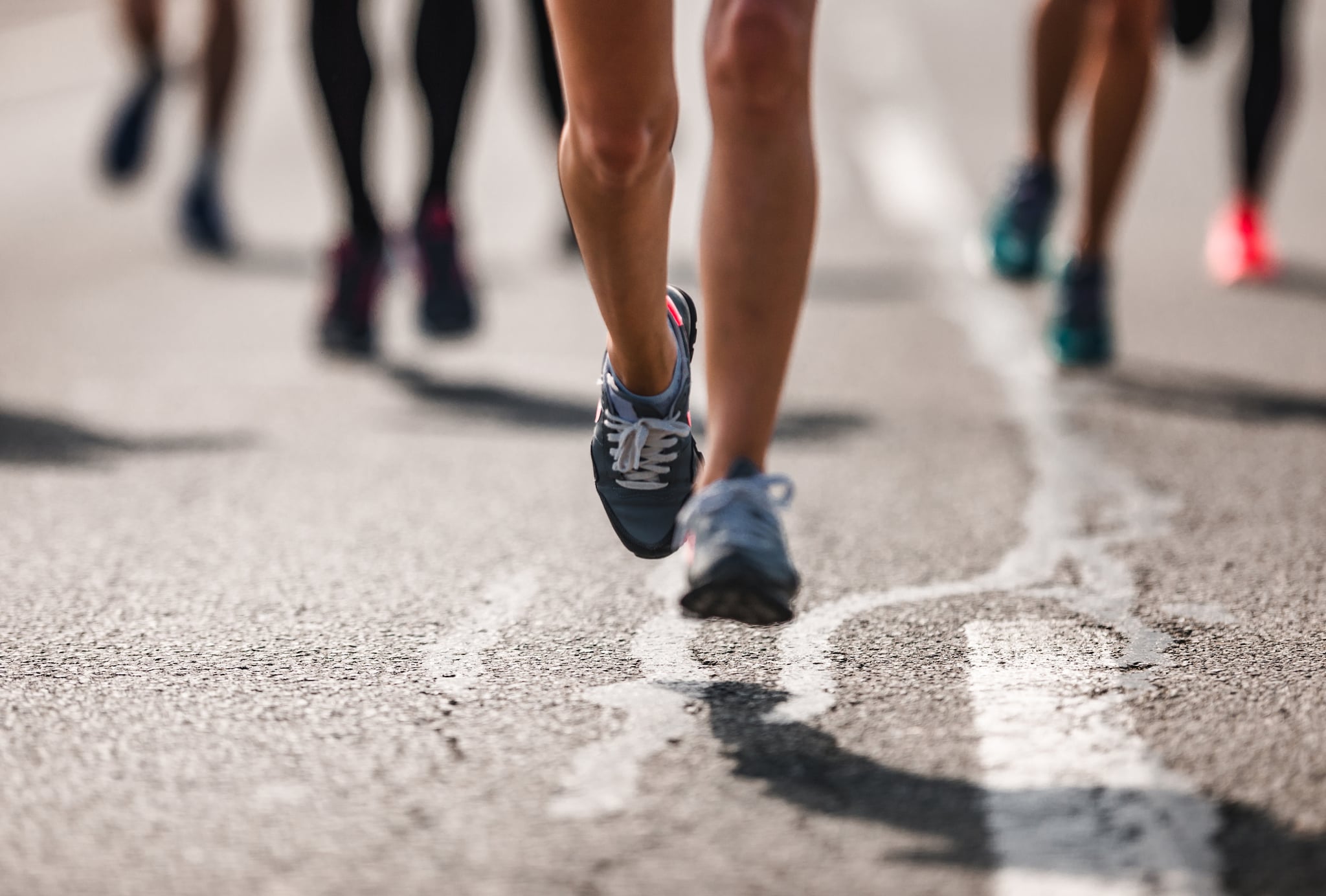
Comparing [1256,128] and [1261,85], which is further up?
[1261,85]

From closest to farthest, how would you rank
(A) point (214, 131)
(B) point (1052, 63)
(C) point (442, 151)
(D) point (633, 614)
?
1. (D) point (633, 614)
2. (C) point (442, 151)
3. (B) point (1052, 63)
4. (A) point (214, 131)

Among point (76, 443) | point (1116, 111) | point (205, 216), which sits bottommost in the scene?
point (76, 443)

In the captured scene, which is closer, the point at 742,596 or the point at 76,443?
the point at 742,596

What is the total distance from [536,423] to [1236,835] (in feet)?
8.01

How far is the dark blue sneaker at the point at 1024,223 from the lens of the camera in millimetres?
5148

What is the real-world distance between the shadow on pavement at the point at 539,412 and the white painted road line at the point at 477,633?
3.91 ft

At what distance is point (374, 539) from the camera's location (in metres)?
3.06

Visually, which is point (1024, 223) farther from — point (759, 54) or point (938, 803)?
point (938, 803)

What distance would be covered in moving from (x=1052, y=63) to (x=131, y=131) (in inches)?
151

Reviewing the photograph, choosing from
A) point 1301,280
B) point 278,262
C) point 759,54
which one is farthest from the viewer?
point 278,262

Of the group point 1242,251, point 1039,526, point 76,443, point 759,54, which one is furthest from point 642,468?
point 1242,251

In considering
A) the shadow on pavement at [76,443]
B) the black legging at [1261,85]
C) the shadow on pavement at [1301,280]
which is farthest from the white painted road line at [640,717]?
the black legging at [1261,85]

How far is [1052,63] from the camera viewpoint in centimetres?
505

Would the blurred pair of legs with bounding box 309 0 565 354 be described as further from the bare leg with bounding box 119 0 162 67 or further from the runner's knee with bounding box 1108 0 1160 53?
the bare leg with bounding box 119 0 162 67
